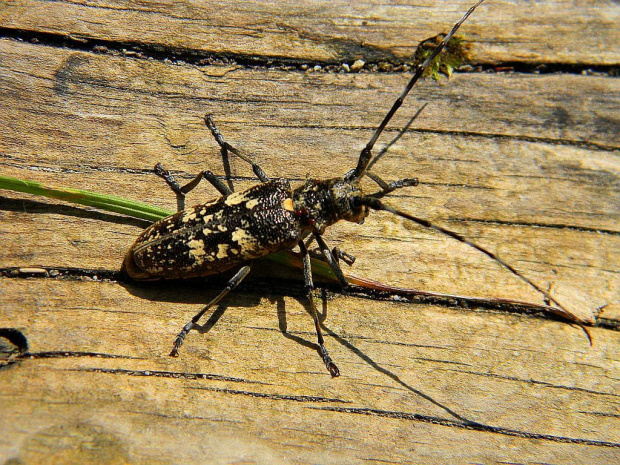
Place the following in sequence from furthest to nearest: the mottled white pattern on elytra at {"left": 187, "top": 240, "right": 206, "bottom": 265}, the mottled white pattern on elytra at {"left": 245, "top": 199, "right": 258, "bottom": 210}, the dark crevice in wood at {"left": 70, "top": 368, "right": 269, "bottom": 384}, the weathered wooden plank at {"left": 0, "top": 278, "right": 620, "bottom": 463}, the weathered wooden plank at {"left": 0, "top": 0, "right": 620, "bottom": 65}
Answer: the weathered wooden plank at {"left": 0, "top": 0, "right": 620, "bottom": 65}
the mottled white pattern on elytra at {"left": 245, "top": 199, "right": 258, "bottom": 210}
the mottled white pattern on elytra at {"left": 187, "top": 240, "right": 206, "bottom": 265}
the dark crevice in wood at {"left": 70, "top": 368, "right": 269, "bottom": 384}
the weathered wooden plank at {"left": 0, "top": 278, "right": 620, "bottom": 463}

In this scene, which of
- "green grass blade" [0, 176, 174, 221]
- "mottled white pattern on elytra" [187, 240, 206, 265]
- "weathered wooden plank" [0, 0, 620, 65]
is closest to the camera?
"green grass blade" [0, 176, 174, 221]

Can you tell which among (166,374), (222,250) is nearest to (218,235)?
(222,250)

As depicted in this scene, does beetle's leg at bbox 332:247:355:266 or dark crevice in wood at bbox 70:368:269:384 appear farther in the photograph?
beetle's leg at bbox 332:247:355:266

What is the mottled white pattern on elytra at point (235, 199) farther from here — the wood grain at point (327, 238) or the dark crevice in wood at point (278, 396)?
the dark crevice in wood at point (278, 396)

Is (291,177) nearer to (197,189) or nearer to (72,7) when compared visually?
(197,189)

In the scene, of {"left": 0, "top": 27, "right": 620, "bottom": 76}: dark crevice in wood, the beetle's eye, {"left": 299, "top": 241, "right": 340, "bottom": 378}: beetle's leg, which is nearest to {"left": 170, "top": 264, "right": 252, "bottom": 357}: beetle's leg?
{"left": 299, "top": 241, "right": 340, "bottom": 378}: beetle's leg

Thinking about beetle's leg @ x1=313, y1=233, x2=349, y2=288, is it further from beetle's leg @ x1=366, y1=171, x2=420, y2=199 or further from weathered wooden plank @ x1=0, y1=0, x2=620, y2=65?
weathered wooden plank @ x1=0, y1=0, x2=620, y2=65

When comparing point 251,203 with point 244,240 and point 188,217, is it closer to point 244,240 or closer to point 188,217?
point 244,240

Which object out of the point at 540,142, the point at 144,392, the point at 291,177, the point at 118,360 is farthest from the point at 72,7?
the point at 540,142
